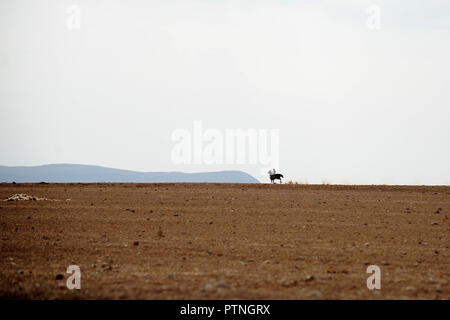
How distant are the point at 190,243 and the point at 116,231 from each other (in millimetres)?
3187

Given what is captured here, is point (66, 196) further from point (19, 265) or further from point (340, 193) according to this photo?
point (19, 265)

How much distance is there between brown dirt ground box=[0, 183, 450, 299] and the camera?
33.3 feet

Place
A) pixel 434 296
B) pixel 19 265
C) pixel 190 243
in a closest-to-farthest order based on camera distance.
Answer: pixel 434 296 < pixel 19 265 < pixel 190 243

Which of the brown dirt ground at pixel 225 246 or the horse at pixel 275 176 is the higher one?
the horse at pixel 275 176

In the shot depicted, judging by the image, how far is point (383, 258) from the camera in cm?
1355

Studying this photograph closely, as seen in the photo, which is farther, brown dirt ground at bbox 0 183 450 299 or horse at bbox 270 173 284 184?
horse at bbox 270 173 284 184

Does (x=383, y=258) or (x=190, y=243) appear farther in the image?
(x=190, y=243)

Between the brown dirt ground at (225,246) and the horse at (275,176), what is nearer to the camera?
the brown dirt ground at (225,246)

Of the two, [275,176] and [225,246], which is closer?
[225,246]

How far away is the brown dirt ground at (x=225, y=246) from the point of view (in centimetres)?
1015

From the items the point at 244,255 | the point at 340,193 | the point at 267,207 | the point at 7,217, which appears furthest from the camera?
the point at 340,193

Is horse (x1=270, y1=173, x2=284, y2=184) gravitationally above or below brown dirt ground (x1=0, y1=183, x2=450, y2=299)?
above

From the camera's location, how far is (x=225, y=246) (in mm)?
14711
